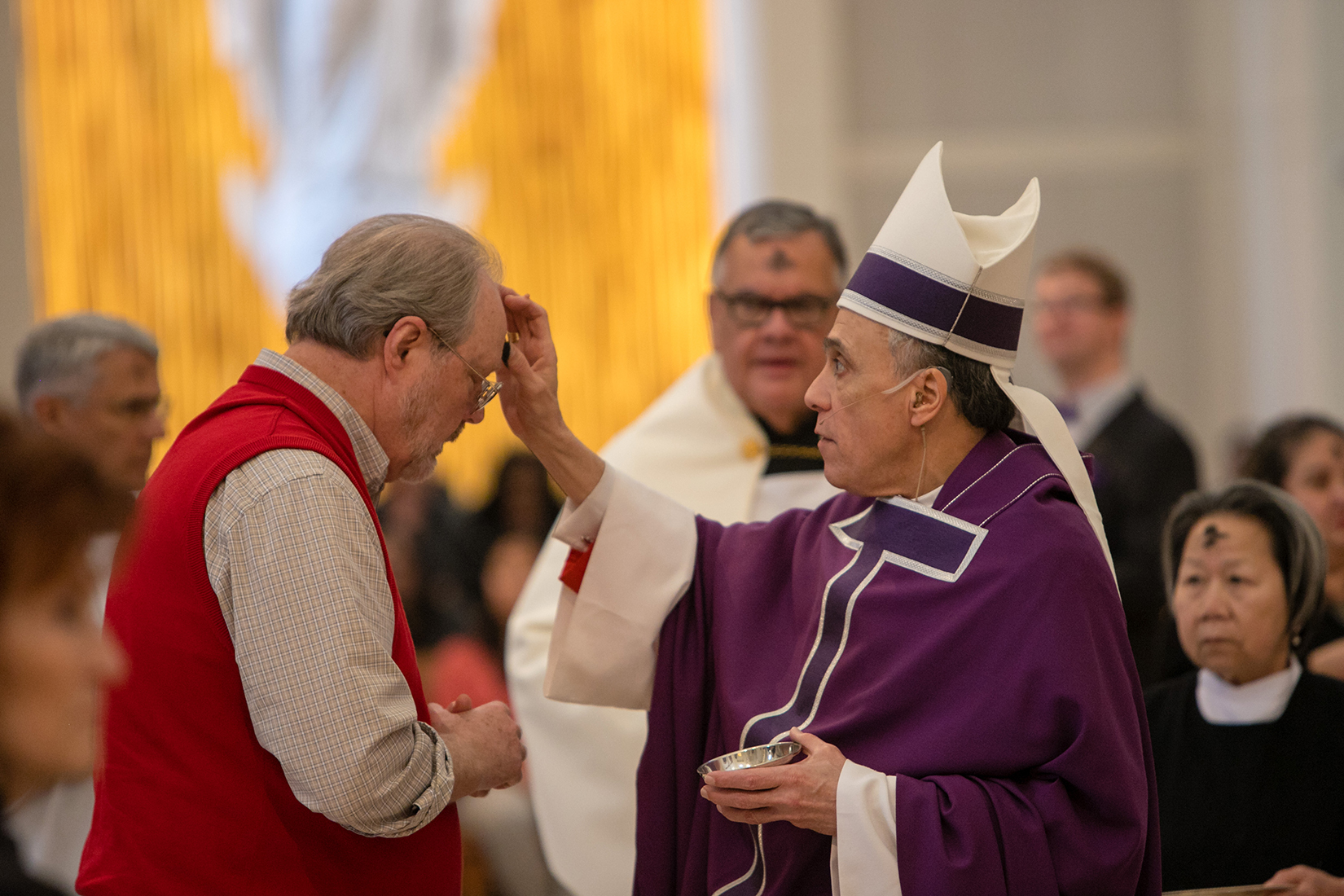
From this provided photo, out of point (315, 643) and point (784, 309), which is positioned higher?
point (784, 309)

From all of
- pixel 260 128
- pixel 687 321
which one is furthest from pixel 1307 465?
pixel 260 128

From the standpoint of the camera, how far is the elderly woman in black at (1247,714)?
299 cm

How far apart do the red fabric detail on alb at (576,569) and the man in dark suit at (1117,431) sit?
75.6 inches

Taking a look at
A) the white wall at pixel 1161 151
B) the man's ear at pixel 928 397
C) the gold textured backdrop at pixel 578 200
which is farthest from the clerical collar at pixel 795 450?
the white wall at pixel 1161 151

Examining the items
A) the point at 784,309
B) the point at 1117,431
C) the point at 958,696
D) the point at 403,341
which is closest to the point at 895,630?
the point at 958,696

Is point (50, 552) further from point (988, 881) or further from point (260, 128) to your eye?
point (260, 128)

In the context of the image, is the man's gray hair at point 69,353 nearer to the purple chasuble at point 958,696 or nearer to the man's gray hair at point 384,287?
the man's gray hair at point 384,287

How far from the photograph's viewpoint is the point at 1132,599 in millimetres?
4703

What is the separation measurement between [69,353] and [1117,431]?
390cm

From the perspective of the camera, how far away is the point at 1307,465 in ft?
13.7

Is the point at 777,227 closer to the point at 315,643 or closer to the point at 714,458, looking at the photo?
the point at 714,458

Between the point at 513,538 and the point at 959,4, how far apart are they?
480 centimetres

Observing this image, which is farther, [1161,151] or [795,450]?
[1161,151]

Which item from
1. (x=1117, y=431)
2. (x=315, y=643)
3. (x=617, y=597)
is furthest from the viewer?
(x=1117, y=431)
